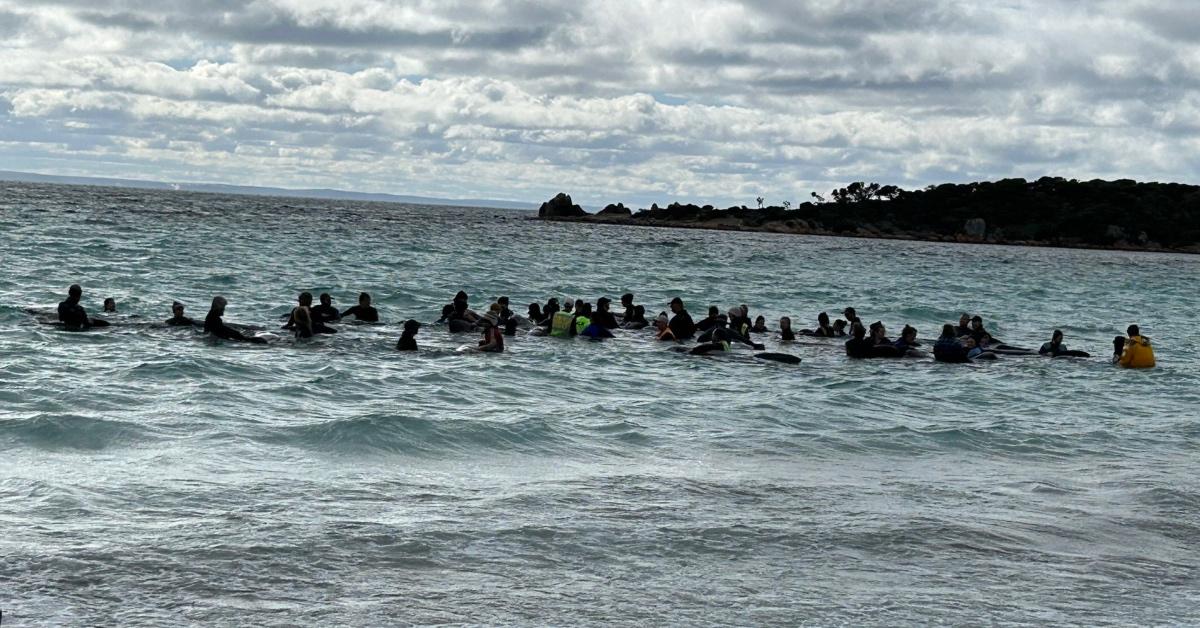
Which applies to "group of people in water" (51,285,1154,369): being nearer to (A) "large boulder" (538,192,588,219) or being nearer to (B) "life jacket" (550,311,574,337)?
(B) "life jacket" (550,311,574,337)

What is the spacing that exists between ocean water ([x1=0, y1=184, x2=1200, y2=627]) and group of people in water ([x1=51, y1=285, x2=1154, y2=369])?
544 millimetres

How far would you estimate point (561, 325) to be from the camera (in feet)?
88.4

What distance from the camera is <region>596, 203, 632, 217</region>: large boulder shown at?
174 meters

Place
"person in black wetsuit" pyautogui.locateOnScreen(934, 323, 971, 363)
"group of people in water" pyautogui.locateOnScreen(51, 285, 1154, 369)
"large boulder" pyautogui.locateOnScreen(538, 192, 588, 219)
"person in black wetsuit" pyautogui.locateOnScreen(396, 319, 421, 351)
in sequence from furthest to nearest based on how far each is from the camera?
1. "large boulder" pyautogui.locateOnScreen(538, 192, 588, 219)
2. "person in black wetsuit" pyautogui.locateOnScreen(934, 323, 971, 363)
3. "group of people in water" pyautogui.locateOnScreen(51, 285, 1154, 369)
4. "person in black wetsuit" pyautogui.locateOnScreen(396, 319, 421, 351)

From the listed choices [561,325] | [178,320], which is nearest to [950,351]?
[561,325]

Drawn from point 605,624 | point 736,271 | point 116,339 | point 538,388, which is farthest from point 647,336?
point 736,271

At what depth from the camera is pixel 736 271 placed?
202 ft

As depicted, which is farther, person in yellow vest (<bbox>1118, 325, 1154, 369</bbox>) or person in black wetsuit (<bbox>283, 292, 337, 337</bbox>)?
person in yellow vest (<bbox>1118, 325, 1154, 369</bbox>)

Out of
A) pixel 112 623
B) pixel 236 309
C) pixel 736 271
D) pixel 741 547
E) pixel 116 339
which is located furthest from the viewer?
pixel 736 271

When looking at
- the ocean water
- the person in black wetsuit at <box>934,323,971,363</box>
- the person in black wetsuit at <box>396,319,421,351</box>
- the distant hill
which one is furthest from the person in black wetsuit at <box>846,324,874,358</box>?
the distant hill

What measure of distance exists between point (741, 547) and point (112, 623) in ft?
15.6

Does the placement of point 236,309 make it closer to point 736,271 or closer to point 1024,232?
point 736,271

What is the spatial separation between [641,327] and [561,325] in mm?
3017

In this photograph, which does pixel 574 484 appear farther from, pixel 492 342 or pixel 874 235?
pixel 874 235
